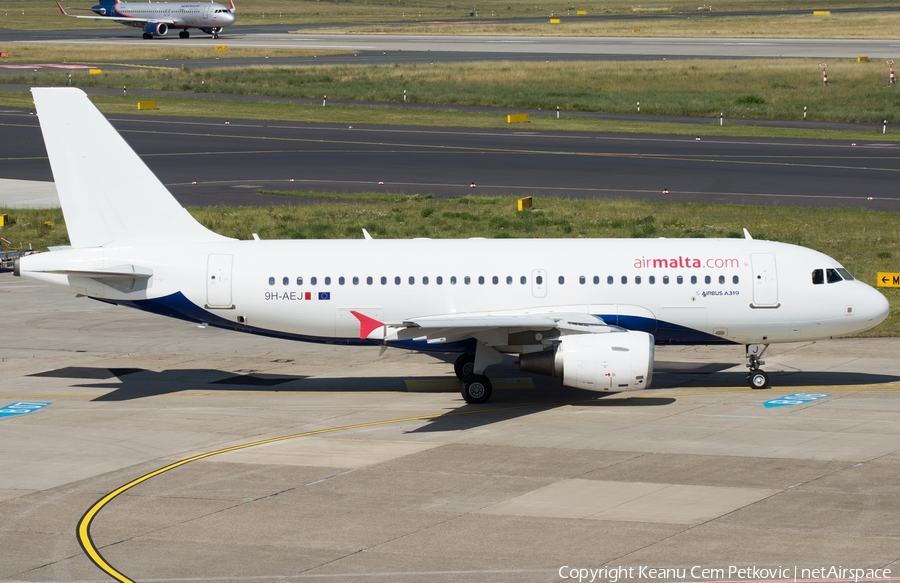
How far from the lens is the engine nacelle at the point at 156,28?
173500 millimetres

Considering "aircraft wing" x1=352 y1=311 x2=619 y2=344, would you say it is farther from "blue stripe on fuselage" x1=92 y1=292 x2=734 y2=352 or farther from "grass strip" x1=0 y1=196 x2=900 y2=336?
"grass strip" x1=0 y1=196 x2=900 y2=336

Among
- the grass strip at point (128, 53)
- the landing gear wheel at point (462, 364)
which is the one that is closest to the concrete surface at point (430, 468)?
the landing gear wheel at point (462, 364)

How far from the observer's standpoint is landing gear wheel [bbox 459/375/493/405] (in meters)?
33.5

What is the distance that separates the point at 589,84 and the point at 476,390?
84038mm

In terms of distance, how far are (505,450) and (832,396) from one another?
10908mm

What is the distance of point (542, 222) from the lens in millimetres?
56531

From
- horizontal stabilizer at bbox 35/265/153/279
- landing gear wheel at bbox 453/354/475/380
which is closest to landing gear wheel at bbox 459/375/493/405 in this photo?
landing gear wheel at bbox 453/354/475/380

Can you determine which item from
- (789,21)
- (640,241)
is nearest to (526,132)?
(640,241)

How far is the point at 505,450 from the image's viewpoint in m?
28.5

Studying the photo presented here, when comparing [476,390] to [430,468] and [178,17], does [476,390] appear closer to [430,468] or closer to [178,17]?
[430,468]

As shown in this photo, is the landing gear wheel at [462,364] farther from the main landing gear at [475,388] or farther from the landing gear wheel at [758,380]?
the landing gear wheel at [758,380]

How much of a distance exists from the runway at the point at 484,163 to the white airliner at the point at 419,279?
2890cm

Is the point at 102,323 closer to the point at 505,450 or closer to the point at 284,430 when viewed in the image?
the point at 284,430

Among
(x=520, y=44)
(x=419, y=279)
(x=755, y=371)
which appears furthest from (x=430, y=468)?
(x=520, y=44)
